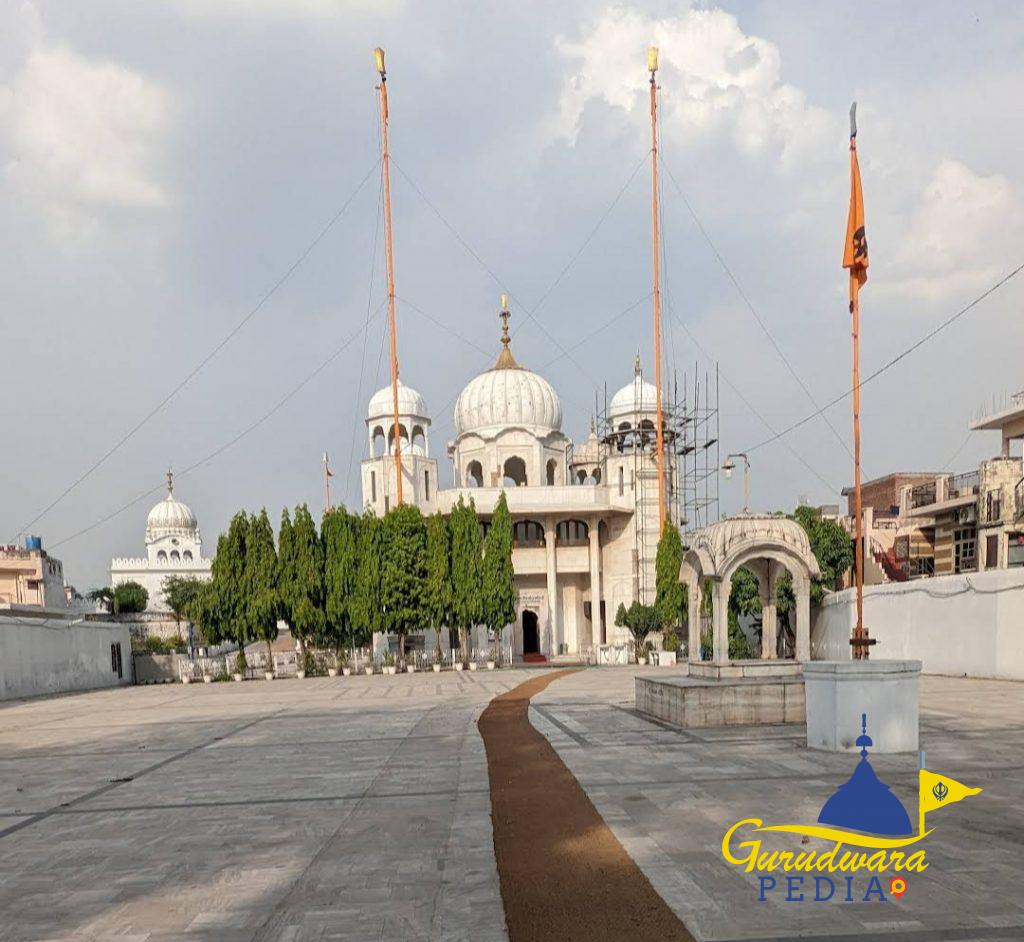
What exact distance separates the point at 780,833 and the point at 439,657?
3045 centimetres

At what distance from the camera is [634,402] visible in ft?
160

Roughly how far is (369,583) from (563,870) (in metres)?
28.2

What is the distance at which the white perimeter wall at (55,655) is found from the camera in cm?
2600

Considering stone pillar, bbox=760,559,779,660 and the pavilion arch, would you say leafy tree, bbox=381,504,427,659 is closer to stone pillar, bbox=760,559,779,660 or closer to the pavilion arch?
stone pillar, bbox=760,559,779,660

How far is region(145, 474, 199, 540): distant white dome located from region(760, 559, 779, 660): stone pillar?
7708 cm

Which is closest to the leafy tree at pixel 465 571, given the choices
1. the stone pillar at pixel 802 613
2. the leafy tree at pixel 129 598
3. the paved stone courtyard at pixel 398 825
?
the paved stone courtyard at pixel 398 825

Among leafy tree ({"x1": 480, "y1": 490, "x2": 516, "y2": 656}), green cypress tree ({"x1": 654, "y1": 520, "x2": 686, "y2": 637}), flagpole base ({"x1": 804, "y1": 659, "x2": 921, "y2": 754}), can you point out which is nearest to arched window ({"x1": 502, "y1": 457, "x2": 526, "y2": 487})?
leafy tree ({"x1": 480, "y1": 490, "x2": 516, "y2": 656})

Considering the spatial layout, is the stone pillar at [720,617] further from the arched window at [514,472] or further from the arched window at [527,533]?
the arched window at [514,472]

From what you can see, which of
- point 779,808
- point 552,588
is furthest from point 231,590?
point 779,808

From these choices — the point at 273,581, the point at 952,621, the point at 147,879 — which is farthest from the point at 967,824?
the point at 273,581

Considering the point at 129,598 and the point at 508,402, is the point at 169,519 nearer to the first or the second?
the point at 129,598

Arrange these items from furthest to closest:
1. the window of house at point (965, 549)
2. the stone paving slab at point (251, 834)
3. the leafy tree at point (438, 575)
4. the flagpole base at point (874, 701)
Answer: the window of house at point (965, 549) → the leafy tree at point (438, 575) → the flagpole base at point (874, 701) → the stone paving slab at point (251, 834)

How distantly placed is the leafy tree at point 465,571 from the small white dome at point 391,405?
52.9 ft

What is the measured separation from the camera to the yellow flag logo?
669cm
